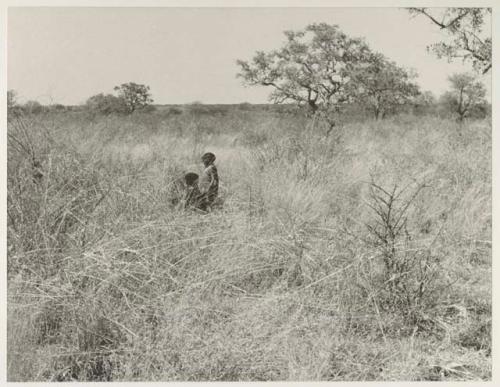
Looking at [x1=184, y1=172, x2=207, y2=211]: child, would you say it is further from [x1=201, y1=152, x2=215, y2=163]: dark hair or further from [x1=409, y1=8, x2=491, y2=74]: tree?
[x1=409, y1=8, x2=491, y2=74]: tree

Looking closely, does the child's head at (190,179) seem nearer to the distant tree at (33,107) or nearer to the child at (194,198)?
the child at (194,198)

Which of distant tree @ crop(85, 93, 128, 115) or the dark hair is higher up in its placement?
distant tree @ crop(85, 93, 128, 115)

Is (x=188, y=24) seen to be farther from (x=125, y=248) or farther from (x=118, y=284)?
(x=118, y=284)

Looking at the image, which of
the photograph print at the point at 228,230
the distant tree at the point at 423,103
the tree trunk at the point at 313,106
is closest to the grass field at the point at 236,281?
the photograph print at the point at 228,230

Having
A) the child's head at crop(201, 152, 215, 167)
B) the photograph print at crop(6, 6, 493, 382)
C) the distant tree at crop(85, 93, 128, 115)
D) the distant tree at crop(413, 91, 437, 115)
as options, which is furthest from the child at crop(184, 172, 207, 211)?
the distant tree at crop(413, 91, 437, 115)

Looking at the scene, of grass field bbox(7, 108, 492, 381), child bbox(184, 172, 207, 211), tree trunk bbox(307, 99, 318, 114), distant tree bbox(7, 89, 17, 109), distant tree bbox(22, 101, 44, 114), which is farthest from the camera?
tree trunk bbox(307, 99, 318, 114)

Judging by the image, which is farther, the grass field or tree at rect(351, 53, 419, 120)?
tree at rect(351, 53, 419, 120)

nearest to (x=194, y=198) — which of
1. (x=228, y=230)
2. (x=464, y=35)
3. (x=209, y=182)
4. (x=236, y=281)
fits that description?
(x=209, y=182)

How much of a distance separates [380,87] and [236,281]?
4565 millimetres

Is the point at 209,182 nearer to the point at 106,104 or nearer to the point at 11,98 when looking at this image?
the point at 11,98

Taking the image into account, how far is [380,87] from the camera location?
661 centimetres

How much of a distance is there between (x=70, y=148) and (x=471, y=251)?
2679mm

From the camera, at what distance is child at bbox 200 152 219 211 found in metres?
3.78

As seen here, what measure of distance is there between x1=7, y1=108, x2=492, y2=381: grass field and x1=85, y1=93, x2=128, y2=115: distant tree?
0.78 m
